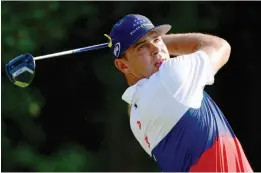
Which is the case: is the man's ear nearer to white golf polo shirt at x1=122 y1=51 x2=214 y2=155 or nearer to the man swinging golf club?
the man swinging golf club

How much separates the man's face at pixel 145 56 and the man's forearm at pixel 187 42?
0.22 m

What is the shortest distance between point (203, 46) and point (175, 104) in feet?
1.24

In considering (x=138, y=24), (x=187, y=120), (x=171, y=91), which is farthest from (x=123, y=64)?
(x=187, y=120)

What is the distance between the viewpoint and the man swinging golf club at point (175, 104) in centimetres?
375

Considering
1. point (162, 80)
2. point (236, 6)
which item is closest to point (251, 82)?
point (236, 6)

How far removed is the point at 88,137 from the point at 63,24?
1.01 meters

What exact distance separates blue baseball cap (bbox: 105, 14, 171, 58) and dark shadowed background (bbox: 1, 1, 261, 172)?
3388 mm

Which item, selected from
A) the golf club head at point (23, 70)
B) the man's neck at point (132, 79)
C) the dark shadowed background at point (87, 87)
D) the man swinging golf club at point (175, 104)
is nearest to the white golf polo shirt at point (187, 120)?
the man swinging golf club at point (175, 104)

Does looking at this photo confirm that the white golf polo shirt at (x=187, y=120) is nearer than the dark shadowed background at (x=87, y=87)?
Yes

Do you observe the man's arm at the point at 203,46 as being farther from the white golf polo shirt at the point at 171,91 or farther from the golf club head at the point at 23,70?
the golf club head at the point at 23,70

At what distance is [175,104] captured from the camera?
12.4ft

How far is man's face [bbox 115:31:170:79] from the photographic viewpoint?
153 inches

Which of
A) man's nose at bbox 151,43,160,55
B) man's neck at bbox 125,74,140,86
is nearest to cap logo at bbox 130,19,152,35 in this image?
man's nose at bbox 151,43,160,55

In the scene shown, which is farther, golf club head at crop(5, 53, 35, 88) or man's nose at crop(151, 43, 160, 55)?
golf club head at crop(5, 53, 35, 88)
